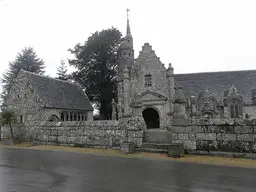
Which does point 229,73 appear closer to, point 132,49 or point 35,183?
point 132,49

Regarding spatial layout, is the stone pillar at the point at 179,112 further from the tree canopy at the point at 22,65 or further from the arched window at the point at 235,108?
the tree canopy at the point at 22,65

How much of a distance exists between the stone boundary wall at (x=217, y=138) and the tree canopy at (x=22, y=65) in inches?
1484

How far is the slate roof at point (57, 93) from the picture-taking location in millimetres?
22906

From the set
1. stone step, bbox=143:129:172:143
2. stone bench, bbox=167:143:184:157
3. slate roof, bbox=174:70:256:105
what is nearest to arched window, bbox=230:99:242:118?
slate roof, bbox=174:70:256:105

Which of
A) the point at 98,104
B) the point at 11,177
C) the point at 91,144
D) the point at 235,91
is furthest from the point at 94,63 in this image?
the point at 11,177

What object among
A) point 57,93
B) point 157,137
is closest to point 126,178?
point 157,137

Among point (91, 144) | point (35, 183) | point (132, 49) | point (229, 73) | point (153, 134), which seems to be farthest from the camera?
point (132, 49)

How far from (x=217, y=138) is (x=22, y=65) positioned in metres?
39.7

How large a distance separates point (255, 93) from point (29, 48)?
38.5 metres

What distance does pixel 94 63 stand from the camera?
38.8 m

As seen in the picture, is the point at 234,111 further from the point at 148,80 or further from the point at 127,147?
the point at 127,147

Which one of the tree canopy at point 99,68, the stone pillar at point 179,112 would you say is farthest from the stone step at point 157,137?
the tree canopy at point 99,68

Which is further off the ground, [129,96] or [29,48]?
[29,48]

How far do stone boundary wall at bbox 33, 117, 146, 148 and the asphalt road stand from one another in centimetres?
389
